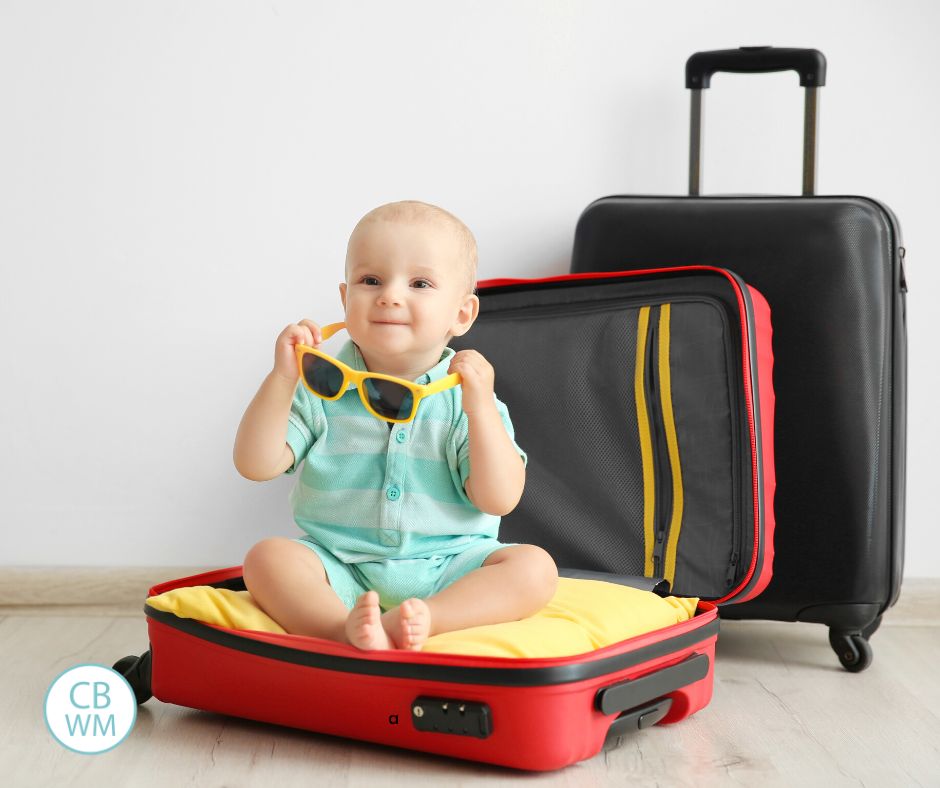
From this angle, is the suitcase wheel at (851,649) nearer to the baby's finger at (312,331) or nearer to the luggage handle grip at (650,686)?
the luggage handle grip at (650,686)

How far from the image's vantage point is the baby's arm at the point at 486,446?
1.14 metres

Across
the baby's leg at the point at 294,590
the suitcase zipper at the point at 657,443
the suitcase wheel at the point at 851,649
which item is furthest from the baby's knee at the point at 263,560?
the suitcase wheel at the point at 851,649

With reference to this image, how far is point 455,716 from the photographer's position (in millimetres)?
997

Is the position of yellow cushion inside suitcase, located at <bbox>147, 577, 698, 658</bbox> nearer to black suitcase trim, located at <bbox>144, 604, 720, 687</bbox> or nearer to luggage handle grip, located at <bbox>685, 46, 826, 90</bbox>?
black suitcase trim, located at <bbox>144, 604, 720, 687</bbox>

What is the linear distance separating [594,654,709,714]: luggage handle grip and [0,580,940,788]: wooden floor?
0.20ft

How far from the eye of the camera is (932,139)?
173cm

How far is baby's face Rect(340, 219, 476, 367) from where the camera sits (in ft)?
3.85

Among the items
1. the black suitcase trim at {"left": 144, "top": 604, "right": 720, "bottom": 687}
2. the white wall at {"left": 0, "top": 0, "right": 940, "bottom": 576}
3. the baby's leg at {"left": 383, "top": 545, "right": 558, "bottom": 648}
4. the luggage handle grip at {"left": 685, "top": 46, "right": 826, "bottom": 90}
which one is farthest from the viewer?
the white wall at {"left": 0, "top": 0, "right": 940, "bottom": 576}

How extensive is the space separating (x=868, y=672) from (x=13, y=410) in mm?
1289

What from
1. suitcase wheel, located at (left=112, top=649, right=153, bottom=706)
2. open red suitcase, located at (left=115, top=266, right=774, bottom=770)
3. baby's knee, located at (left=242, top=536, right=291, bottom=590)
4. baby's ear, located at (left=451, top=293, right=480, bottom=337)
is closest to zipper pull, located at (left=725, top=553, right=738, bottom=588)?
open red suitcase, located at (left=115, top=266, right=774, bottom=770)

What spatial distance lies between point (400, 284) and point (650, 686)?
0.46 metres

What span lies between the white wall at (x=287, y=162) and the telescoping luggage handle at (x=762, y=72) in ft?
0.32

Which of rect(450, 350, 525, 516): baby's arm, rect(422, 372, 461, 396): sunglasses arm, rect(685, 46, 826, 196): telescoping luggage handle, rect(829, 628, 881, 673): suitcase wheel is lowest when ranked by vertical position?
rect(829, 628, 881, 673): suitcase wheel

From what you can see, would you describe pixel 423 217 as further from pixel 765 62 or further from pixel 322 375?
pixel 765 62
